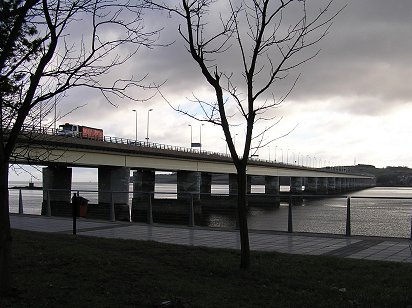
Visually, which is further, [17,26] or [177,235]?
[177,235]

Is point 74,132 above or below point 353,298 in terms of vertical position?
above

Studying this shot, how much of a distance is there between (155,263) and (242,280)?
1.86 metres

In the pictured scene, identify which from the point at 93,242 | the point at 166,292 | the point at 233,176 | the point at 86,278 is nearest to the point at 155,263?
the point at 86,278

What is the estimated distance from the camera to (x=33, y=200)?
2394 centimetres

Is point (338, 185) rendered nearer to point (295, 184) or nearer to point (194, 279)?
point (295, 184)

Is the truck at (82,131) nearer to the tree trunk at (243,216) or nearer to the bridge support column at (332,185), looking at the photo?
the tree trunk at (243,216)

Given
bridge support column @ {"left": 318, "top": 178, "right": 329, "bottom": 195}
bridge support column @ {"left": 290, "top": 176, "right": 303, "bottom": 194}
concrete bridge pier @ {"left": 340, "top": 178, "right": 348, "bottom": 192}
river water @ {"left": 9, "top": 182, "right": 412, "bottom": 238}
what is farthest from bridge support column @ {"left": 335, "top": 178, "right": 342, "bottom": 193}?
river water @ {"left": 9, "top": 182, "right": 412, "bottom": 238}

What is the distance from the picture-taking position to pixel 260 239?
502 inches

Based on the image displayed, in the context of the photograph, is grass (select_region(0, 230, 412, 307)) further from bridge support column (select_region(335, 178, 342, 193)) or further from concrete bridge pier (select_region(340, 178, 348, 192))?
concrete bridge pier (select_region(340, 178, 348, 192))

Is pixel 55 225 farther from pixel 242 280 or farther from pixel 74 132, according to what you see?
pixel 74 132

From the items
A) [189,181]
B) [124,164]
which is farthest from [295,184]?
[124,164]

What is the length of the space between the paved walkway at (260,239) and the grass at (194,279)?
1551 millimetres

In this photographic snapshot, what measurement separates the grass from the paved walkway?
1551mm

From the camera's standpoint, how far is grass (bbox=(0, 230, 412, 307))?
5867 mm
